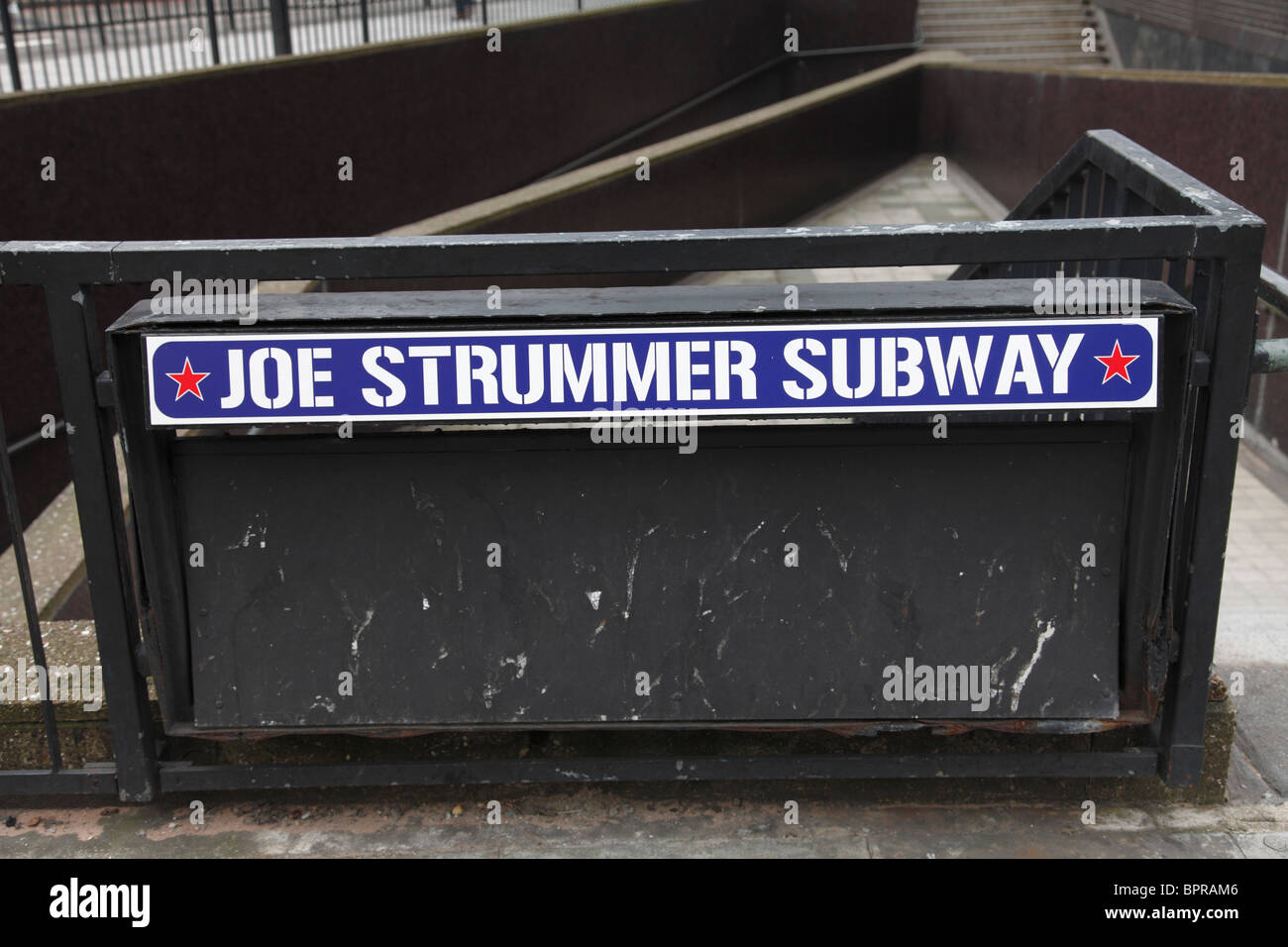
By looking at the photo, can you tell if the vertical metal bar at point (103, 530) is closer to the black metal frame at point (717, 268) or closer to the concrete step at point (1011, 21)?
the black metal frame at point (717, 268)

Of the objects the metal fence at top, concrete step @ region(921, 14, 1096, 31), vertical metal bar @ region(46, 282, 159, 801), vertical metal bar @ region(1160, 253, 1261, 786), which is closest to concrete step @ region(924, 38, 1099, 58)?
concrete step @ region(921, 14, 1096, 31)

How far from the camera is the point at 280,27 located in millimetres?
10289

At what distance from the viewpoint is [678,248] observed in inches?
107

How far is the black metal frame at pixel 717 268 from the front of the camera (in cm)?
270

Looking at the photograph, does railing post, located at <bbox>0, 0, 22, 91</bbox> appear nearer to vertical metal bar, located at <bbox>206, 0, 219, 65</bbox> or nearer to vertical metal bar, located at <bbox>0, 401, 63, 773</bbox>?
vertical metal bar, located at <bbox>206, 0, 219, 65</bbox>

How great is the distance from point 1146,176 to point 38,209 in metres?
6.97

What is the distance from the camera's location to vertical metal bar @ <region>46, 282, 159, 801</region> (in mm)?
2801

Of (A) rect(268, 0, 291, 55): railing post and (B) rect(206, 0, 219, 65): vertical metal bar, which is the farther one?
(A) rect(268, 0, 291, 55): railing post

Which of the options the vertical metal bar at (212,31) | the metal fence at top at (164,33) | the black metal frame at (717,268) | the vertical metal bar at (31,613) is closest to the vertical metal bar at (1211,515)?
the black metal frame at (717,268)

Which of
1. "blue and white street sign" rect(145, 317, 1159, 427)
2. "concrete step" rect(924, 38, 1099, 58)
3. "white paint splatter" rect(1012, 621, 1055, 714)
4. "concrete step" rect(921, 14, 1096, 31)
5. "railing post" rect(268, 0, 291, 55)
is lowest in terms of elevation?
"white paint splatter" rect(1012, 621, 1055, 714)

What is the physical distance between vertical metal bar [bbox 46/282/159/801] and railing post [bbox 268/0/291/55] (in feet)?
27.1

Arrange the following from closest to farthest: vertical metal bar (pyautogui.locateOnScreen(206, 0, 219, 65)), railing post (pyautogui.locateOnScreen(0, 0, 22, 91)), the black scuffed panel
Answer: the black scuffed panel → railing post (pyautogui.locateOnScreen(0, 0, 22, 91)) → vertical metal bar (pyautogui.locateOnScreen(206, 0, 219, 65))
